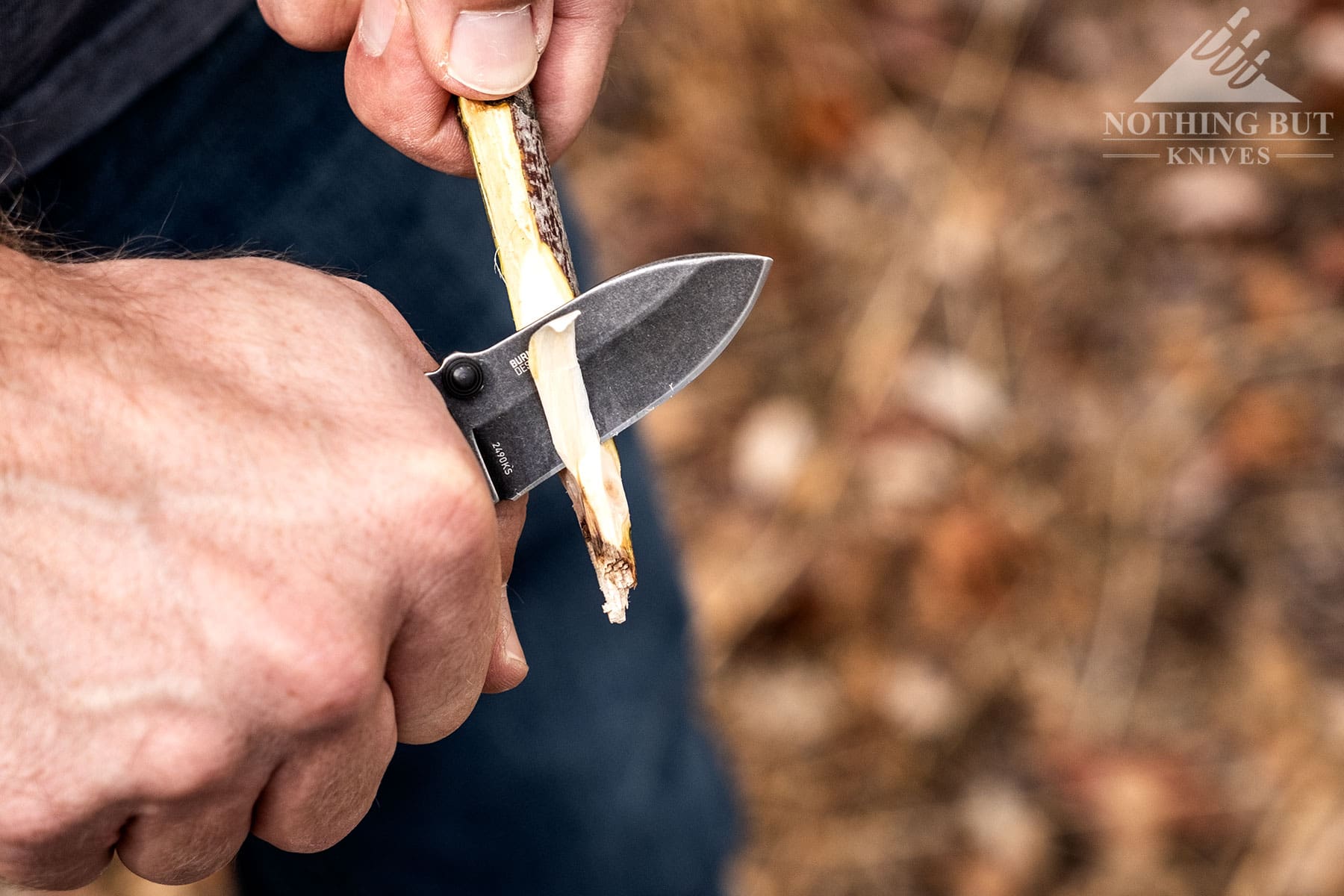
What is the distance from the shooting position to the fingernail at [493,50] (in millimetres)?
641

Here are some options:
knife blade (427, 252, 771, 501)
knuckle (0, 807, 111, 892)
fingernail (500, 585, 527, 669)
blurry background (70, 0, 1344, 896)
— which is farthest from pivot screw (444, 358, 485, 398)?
blurry background (70, 0, 1344, 896)

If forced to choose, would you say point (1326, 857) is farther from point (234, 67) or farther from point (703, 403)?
point (234, 67)

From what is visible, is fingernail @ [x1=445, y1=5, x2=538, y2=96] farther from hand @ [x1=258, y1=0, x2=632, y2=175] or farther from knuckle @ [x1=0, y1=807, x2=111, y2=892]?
knuckle @ [x1=0, y1=807, x2=111, y2=892]

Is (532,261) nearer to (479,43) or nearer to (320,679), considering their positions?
(479,43)

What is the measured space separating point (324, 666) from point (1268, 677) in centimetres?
155

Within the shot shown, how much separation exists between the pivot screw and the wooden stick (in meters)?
0.06

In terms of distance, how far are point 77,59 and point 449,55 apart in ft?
1.10

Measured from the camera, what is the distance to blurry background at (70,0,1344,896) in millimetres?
1530

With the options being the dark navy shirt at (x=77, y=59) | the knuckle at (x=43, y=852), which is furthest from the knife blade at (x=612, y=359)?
the dark navy shirt at (x=77, y=59)

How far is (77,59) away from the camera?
76 centimetres

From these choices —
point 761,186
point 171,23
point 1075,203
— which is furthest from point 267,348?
point 1075,203

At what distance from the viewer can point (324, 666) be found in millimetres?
520

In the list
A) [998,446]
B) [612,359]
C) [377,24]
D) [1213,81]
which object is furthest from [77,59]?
[1213,81]

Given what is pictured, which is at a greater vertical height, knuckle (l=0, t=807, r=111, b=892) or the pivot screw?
the pivot screw
